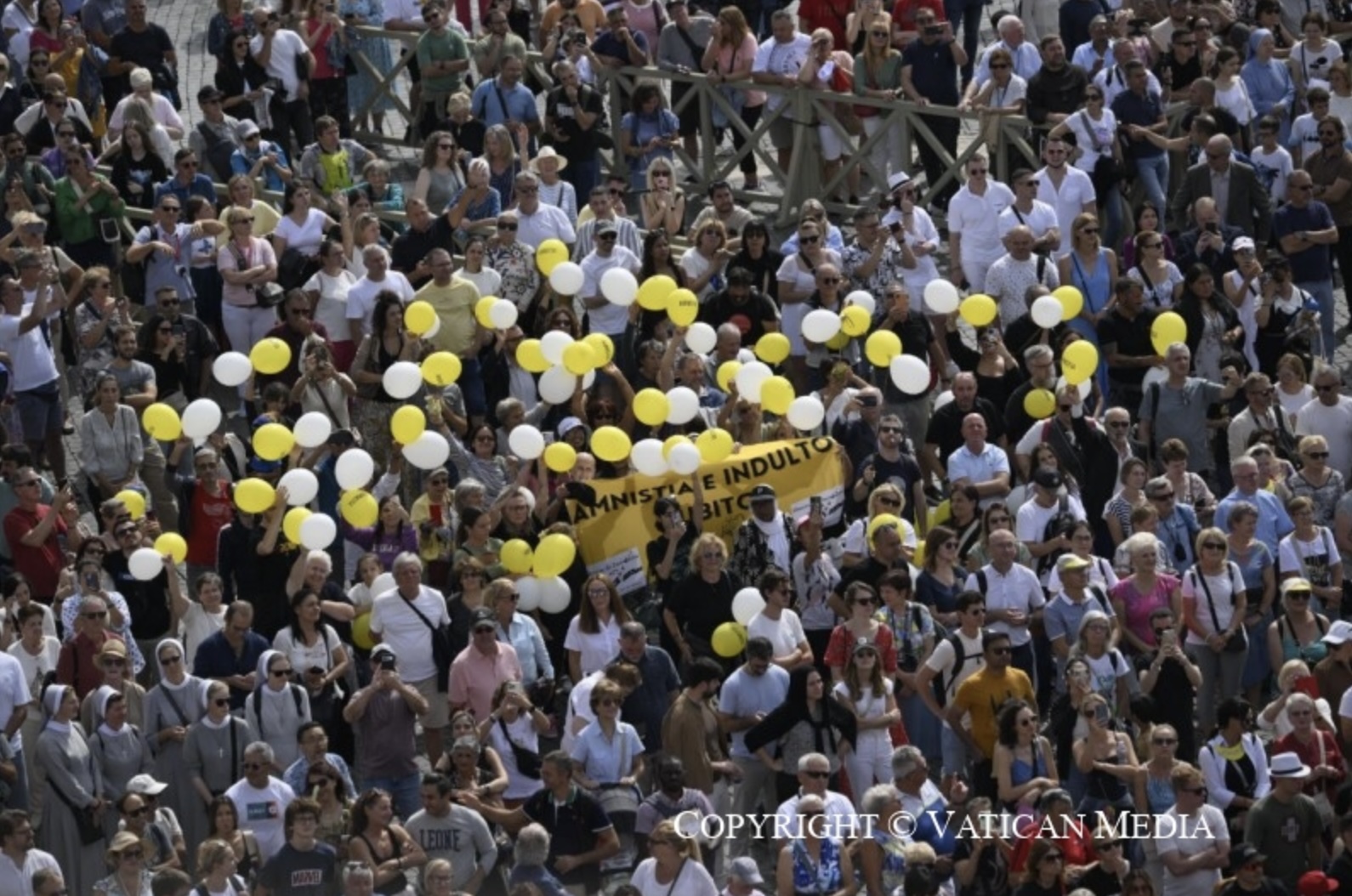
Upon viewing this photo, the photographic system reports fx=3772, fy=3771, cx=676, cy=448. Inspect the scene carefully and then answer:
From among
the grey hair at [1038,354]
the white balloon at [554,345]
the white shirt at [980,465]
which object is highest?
the white balloon at [554,345]

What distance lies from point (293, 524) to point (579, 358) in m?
2.35

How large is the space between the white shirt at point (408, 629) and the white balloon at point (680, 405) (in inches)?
96.5

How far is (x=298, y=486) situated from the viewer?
72.9 feet

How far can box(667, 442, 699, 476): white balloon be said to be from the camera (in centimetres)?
2267

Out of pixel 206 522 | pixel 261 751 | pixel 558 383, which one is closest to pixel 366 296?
pixel 558 383

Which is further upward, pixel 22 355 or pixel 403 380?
pixel 403 380

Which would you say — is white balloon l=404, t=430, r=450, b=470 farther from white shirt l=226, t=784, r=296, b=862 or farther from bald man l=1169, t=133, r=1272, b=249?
bald man l=1169, t=133, r=1272, b=249

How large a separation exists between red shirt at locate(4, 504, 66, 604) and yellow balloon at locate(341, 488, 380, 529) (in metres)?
1.74

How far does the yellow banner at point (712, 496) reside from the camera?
74.0 ft

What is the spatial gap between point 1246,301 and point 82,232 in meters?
8.05

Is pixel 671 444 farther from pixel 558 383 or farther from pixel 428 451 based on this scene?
pixel 428 451

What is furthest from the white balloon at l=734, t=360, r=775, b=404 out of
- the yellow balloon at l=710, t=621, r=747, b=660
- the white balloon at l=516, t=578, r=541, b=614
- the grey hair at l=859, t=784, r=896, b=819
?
the grey hair at l=859, t=784, r=896, b=819

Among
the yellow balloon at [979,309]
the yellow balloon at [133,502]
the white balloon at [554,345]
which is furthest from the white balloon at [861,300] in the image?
the yellow balloon at [133,502]

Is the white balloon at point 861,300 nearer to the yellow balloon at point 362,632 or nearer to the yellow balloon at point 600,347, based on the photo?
the yellow balloon at point 600,347
